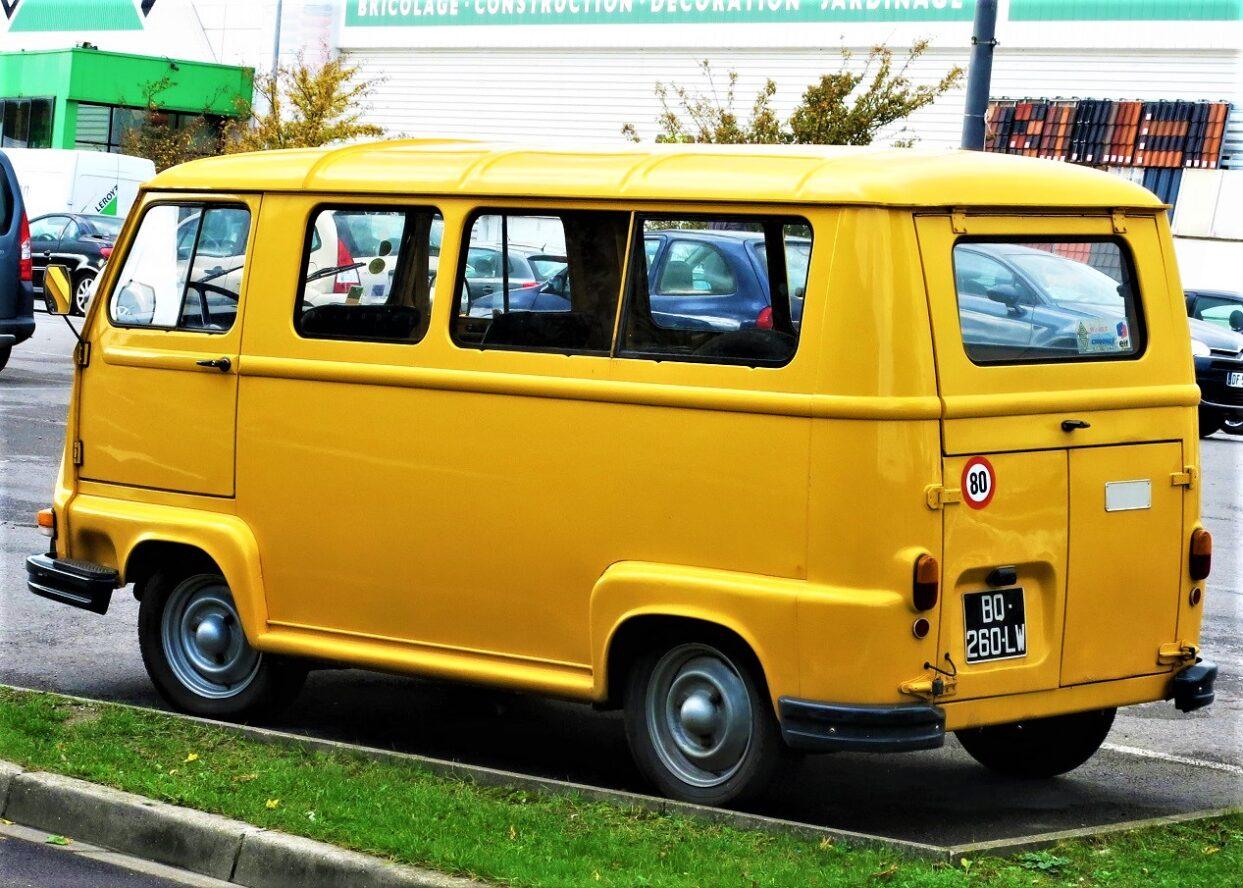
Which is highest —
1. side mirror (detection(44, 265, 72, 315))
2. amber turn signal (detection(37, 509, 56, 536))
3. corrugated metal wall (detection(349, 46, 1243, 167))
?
corrugated metal wall (detection(349, 46, 1243, 167))

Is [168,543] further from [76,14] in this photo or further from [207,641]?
[76,14]

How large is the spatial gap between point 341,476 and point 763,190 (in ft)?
6.29

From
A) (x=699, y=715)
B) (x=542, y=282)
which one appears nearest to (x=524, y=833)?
(x=699, y=715)

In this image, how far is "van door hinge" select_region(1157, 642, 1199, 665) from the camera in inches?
255

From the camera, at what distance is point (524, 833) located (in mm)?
5641

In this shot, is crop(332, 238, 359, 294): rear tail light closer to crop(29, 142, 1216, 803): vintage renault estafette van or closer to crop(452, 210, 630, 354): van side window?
crop(29, 142, 1216, 803): vintage renault estafette van

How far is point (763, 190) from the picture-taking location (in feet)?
20.0

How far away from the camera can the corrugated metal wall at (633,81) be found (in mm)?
33031

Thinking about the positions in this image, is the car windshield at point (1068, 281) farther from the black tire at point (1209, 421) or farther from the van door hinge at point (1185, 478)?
the black tire at point (1209, 421)

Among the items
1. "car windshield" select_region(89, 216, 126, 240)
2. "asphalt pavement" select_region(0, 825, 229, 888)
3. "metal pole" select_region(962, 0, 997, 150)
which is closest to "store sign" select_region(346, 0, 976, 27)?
"car windshield" select_region(89, 216, 126, 240)

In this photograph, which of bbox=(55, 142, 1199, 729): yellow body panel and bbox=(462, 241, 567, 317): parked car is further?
bbox=(462, 241, 567, 317): parked car

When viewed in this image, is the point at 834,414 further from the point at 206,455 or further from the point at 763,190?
the point at 206,455

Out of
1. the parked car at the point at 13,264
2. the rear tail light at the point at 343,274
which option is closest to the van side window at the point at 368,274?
the rear tail light at the point at 343,274

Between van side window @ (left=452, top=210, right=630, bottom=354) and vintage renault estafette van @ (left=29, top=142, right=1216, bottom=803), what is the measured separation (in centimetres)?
1
